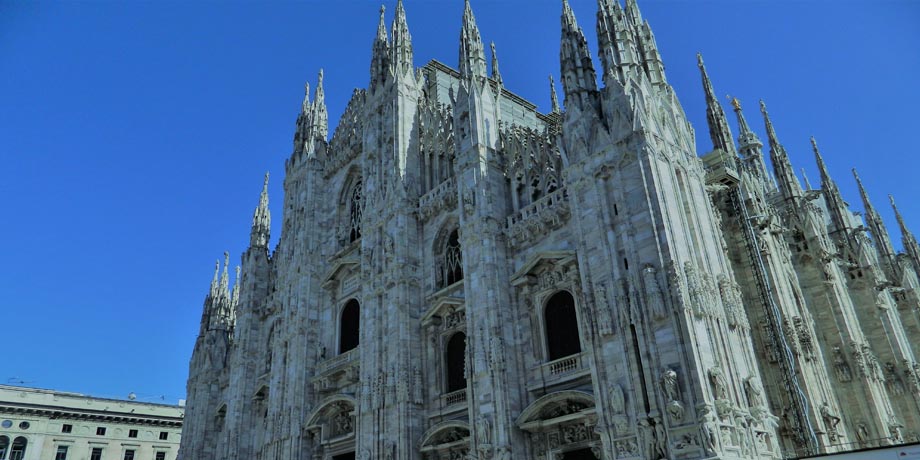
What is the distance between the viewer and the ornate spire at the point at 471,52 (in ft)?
92.0

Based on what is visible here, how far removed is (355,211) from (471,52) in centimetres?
1061

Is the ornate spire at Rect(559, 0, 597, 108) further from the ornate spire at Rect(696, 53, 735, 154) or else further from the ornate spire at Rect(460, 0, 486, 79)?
the ornate spire at Rect(696, 53, 735, 154)

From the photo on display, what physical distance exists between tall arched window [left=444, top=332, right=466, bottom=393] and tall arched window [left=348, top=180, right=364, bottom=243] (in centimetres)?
971

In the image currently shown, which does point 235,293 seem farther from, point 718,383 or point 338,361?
point 718,383

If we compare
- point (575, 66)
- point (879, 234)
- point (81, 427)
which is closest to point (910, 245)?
point (879, 234)

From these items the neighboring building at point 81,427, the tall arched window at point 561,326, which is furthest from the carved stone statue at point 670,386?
the neighboring building at point 81,427

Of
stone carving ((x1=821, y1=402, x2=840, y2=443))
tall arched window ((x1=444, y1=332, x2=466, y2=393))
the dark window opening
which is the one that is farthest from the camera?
tall arched window ((x1=444, y1=332, x2=466, y2=393))

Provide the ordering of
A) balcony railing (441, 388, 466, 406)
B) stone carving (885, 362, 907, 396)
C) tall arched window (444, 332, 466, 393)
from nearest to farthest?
balcony railing (441, 388, 466, 406), tall arched window (444, 332, 466, 393), stone carving (885, 362, 907, 396)

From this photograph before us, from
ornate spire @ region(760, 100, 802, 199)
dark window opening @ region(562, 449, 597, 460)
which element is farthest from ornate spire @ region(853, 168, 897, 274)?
dark window opening @ region(562, 449, 597, 460)

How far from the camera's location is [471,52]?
2844cm

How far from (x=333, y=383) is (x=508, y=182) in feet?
40.0

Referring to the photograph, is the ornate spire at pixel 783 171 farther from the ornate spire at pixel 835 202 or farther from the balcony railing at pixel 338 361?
the balcony railing at pixel 338 361

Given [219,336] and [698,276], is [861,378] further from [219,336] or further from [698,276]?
[219,336]

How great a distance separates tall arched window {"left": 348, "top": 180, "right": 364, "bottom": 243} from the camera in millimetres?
33656
